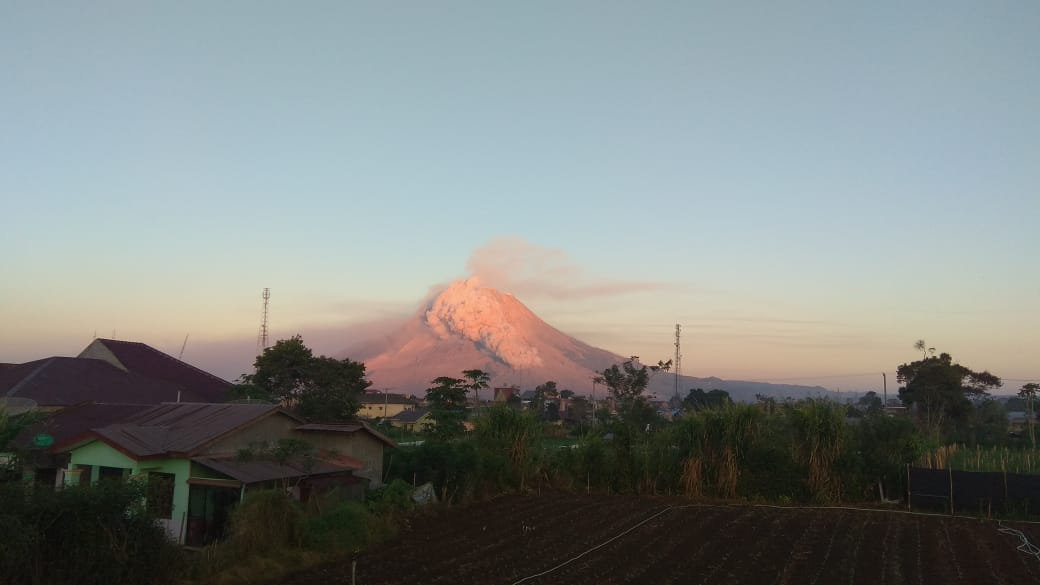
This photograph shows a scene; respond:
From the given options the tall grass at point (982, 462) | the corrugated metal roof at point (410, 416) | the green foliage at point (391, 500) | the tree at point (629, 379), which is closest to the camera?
the green foliage at point (391, 500)

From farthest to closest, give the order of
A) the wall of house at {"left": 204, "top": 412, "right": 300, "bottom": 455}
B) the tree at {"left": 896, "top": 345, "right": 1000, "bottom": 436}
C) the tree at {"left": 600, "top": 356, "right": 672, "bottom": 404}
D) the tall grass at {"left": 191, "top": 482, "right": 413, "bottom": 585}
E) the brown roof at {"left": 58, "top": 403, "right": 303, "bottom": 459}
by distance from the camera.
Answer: the tree at {"left": 600, "top": 356, "right": 672, "bottom": 404} → the tree at {"left": 896, "top": 345, "right": 1000, "bottom": 436} → the wall of house at {"left": 204, "top": 412, "right": 300, "bottom": 455} → the brown roof at {"left": 58, "top": 403, "right": 303, "bottom": 459} → the tall grass at {"left": 191, "top": 482, "right": 413, "bottom": 585}

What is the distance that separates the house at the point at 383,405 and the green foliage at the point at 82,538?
6074 cm

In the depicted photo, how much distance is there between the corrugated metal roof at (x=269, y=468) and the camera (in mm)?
12789

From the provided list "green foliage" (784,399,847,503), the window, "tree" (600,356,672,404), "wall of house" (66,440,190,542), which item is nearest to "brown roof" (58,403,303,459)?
"wall of house" (66,440,190,542)

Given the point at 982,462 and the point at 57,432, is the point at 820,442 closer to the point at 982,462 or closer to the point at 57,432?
the point at 982,462

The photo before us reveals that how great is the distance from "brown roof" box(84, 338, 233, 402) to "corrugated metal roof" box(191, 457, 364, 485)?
1681 centimetres

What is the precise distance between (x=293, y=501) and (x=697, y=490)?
11.8 meters

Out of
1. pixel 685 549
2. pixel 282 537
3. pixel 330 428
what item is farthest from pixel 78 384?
pixel 685 549

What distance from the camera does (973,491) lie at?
56.1ft

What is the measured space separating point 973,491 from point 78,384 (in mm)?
27337

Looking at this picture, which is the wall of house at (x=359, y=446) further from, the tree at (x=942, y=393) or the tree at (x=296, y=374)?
the tree at (x=942, y=393)

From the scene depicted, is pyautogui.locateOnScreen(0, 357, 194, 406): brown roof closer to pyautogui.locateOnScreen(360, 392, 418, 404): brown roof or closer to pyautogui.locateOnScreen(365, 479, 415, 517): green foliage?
pyautogui.locateOnScreen(365, 479, 415, 517): green foliage

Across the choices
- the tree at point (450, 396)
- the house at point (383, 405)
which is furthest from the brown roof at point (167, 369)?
the house at point (383, 405)

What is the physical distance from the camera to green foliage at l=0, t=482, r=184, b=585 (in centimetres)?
842
